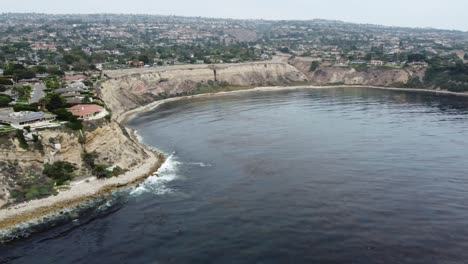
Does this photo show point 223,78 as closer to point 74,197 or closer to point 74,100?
point 74,100

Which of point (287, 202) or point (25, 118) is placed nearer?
point (287, 202)

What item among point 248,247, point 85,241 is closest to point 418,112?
point 248,247

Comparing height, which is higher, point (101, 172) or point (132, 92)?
point (101, 172)

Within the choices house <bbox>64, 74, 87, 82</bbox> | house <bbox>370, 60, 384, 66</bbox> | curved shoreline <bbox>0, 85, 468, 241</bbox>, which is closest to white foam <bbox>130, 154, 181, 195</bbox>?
curved shoreline <bbox>0, 85, 468, 241</bbox>

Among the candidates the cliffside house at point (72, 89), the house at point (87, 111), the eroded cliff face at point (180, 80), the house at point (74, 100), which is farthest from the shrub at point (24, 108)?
the eroded cliff face at point (180, 80)

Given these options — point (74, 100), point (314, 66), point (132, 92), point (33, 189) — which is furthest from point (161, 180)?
point (314, 66)

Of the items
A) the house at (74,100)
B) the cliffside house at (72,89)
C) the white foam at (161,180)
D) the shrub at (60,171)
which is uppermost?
the cliffside house at (72,89)

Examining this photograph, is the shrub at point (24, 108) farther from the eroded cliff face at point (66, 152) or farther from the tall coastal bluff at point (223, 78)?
the tall coastal bluff at point (223, 78)

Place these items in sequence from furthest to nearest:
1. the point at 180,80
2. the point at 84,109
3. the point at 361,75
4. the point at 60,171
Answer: the point at 361,75, the point at 180,80, the point at 84,109, the point at 60,171
